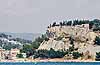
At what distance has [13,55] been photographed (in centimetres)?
17725

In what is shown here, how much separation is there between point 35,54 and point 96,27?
22525 mm

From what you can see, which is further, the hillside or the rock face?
the rock face

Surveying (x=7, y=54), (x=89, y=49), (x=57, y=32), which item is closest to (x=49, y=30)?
A: (x=57, y=32)

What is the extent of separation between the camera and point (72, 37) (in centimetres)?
16475

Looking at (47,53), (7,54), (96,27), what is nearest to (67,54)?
(47,53)

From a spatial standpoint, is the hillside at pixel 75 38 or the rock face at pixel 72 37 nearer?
the hillside at pixel 75 38

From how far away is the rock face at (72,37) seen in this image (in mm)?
158875

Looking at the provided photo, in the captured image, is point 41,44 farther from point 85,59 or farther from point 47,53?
point 85,59

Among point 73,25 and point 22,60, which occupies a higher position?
point 73,25

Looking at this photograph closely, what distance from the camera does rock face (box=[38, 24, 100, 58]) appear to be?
6255 inches

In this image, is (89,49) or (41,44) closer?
(89,49)

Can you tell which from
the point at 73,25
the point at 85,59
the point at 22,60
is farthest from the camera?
the point at 73,25

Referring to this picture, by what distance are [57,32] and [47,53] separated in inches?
602

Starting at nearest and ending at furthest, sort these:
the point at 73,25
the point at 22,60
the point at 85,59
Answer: the point at 85,59, the point at 22,60, the point at 73,25
